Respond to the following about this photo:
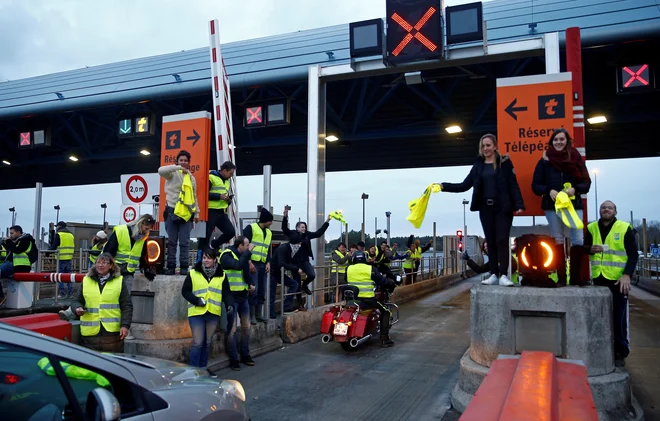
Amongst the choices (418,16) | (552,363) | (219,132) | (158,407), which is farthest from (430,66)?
(158,407)

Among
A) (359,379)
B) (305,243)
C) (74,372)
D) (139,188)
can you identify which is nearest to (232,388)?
(74,372)

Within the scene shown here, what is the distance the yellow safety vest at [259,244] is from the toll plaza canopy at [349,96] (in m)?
4.89

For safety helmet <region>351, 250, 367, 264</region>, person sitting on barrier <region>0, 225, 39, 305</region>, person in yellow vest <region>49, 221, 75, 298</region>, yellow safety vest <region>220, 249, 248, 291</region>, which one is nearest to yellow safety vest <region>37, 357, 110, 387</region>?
yellow safety vest <region>220, 249, 248, 291</region>

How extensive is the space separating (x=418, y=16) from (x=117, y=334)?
7315mm

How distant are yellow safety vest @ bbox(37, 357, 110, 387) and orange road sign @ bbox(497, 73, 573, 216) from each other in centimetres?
507

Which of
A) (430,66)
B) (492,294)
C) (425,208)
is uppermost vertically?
(430,66)

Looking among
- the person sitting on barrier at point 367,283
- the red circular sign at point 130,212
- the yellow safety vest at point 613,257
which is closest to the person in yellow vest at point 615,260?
the yellow safety vest at point 613,257

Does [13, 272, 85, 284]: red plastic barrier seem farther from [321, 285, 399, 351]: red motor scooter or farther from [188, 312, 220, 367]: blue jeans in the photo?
[321, 285, 399, 351]: red motor scooter

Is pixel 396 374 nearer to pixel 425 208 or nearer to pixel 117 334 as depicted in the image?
pixel 425 208

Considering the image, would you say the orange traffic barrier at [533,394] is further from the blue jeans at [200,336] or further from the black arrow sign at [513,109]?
the blue jeans at [200,336]

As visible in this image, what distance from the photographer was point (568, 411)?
3.11 meters

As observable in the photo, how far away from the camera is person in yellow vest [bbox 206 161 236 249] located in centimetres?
803

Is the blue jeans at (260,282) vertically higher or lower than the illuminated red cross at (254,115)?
lower

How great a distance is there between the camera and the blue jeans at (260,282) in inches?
339
